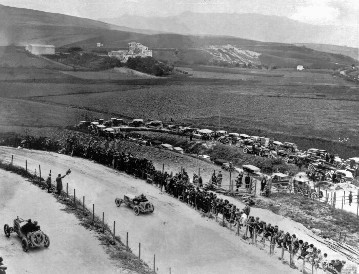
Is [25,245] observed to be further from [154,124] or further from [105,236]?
[154,124]

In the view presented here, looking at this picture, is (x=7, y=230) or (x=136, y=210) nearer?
(x=7, y=230)

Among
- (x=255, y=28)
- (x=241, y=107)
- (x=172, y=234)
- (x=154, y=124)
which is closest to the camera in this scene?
(x=172, y=234)

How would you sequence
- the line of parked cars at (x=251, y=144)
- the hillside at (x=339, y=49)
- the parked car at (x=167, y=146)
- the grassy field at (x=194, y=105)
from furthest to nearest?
the hillside at (x=339, y=49) < the grassy field at (x=194, y=105) < the parked car at (x=167, y=146) < the line of parked cars at (x=251, y=144)

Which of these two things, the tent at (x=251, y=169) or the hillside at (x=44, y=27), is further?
the hillside at (x=44, y=27)

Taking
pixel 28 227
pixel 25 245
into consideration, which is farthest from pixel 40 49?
pixel 25 245

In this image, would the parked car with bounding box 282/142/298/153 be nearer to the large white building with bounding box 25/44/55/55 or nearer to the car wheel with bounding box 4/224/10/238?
the car wheel with bounding box 4/224/10/238

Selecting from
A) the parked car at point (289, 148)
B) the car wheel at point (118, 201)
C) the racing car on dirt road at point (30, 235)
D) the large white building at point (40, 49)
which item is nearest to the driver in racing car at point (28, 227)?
the racing car on dirt road at point (30, 235)

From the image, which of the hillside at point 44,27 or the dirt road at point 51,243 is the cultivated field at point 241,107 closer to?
the hillside at point 44,27
